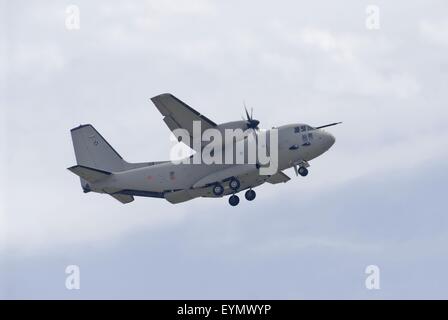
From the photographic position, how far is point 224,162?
5503 cm

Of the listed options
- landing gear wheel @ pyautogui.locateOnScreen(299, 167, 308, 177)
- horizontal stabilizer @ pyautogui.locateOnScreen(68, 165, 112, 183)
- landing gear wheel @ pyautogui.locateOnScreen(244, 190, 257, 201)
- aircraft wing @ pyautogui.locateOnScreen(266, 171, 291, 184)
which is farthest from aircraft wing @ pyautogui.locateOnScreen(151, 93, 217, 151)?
aircraft wing @ pyautogui.locateOnScreen(266, 171, 291, 184)

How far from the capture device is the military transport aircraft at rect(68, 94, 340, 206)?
5409 cm

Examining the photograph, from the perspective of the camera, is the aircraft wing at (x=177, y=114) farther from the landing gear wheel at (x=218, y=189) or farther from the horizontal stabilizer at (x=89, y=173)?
the horizontal stabilizer at (x=89, y=173)

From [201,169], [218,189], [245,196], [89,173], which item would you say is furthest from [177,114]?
[245,196]

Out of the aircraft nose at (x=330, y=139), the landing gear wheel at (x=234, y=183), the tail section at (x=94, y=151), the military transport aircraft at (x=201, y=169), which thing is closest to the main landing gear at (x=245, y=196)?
the military transport aircraft at (x=201, y=169)

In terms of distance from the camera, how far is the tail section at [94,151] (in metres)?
58.6

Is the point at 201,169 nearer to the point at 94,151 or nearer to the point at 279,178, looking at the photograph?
the point at 279,178

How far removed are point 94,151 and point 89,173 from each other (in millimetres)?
4145

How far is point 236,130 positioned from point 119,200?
7728mm

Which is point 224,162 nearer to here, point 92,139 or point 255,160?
point 255,160

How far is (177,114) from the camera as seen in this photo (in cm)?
5403
